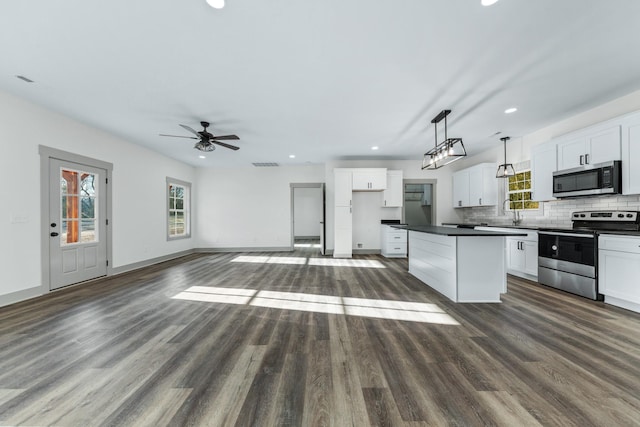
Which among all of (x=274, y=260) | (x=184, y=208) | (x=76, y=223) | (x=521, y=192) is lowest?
(x=274, y=260)

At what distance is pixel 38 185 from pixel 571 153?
7.89 metres

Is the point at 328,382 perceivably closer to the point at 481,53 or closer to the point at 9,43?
the point at 481,53

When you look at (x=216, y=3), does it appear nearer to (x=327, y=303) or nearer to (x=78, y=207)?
(x=327, y=303)

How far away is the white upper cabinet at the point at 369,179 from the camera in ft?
22.2

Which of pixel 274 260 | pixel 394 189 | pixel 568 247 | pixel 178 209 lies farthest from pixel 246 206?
pixel 568 247

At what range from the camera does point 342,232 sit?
677cm

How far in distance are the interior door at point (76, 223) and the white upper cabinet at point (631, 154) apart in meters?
7.92

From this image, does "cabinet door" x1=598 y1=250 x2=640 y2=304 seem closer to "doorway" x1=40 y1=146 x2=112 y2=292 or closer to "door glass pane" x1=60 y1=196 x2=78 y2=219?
"doorway" x1=40 y1=146 x2=112 y2=292

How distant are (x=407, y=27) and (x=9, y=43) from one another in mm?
3555

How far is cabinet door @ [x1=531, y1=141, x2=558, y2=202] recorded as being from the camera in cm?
423

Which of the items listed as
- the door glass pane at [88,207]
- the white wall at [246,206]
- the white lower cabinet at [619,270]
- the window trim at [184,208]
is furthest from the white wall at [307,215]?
the white lower cabinet at [619,270]

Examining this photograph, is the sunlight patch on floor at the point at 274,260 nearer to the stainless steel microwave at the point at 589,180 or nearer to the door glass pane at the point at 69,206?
the door glass pane at the point at 69,206

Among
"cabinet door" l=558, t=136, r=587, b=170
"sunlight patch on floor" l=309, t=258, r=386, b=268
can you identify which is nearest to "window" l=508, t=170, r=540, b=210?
"cabinet door" l=558, t=136, r=587, b=170

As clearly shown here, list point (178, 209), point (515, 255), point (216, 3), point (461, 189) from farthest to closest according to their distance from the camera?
point (178, 209) → point (461, 189) → point (515, 255) → point (216, 3)
